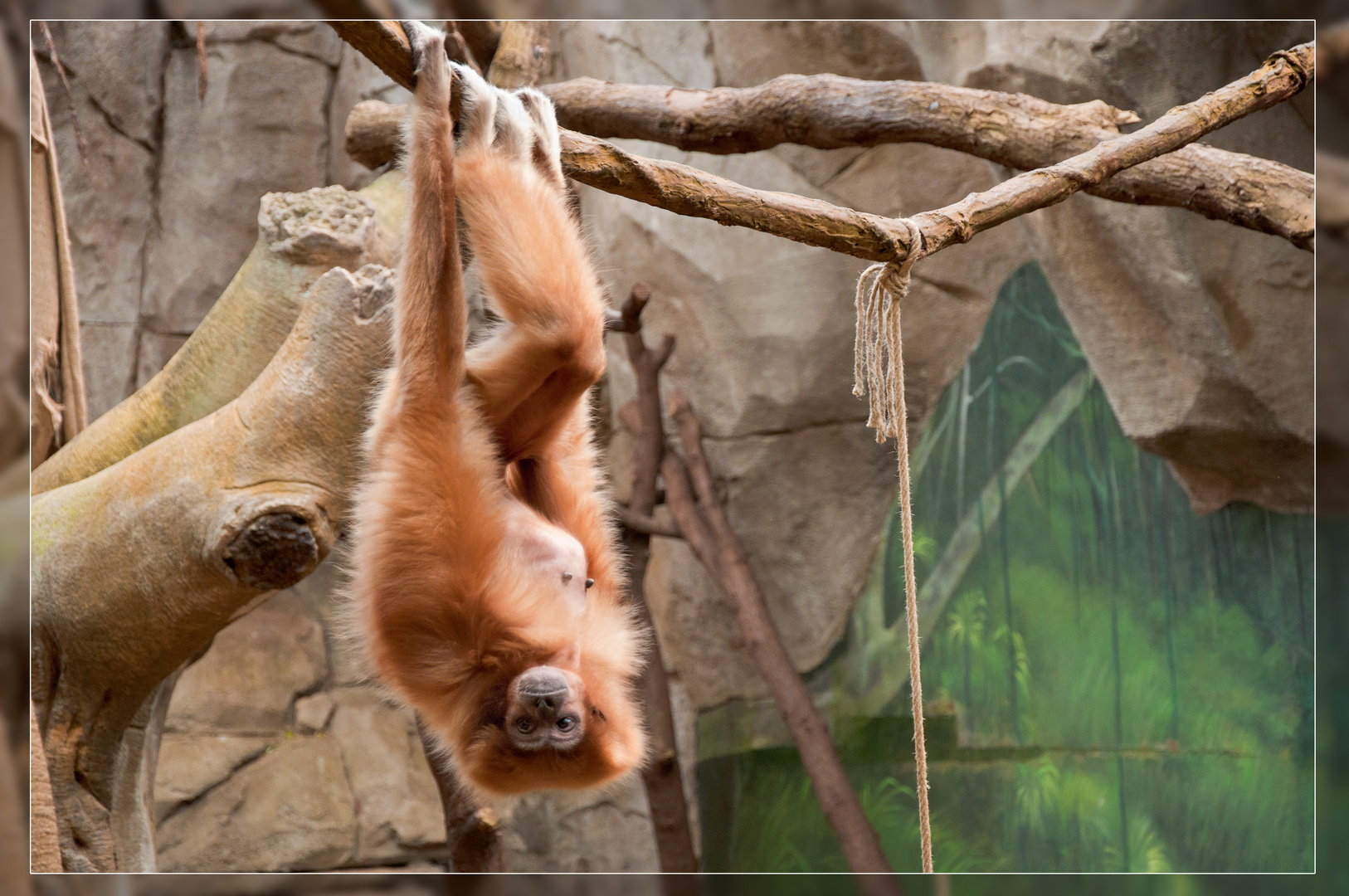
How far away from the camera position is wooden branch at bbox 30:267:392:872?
2064 mm

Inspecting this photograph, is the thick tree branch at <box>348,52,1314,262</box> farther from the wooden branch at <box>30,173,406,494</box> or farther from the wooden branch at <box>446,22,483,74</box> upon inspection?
the wooden branch at <box>446,22,483,74</box>

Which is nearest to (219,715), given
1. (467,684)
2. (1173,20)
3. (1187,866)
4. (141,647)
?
(141,647)

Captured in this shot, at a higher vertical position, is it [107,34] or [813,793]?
[107,34]

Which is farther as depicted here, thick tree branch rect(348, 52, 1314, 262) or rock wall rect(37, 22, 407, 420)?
rock wall rect(37, 22, 407, 420)

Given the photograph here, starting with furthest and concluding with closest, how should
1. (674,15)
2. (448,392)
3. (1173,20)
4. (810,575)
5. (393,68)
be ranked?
(810,575)
(1173,20)
(674,15)
(448,392)
(393,68)

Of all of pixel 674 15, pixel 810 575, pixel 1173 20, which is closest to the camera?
pixel 674 15

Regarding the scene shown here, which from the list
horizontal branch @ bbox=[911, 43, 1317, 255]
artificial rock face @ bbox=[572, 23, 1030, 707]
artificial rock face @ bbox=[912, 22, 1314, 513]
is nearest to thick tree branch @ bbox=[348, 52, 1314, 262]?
horizontal branch @ bbox=[911, 43, 1317, 255]

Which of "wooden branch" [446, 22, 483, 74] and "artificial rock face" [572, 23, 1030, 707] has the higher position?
"wooden branch" [446, 22, 483, 74]

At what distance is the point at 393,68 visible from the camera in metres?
1.58

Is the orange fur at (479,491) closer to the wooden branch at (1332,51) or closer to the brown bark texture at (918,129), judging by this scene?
the brown bark texture at (918,129)

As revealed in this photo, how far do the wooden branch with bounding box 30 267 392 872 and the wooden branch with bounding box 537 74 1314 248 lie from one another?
0.99 metres

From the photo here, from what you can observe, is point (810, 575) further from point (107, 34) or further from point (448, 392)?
point (107, 34)

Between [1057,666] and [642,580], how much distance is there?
4.44 ft

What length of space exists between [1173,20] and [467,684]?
2.40 meters
